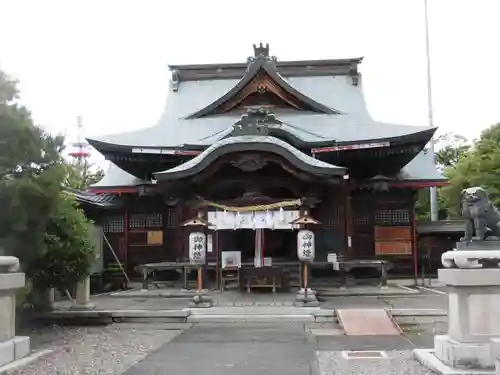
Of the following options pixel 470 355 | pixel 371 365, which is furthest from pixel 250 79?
pixel 470 355

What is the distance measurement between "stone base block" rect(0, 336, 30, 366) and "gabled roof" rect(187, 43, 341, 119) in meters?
13.6

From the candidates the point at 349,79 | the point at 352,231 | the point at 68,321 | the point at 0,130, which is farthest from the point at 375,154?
the point at 0,130

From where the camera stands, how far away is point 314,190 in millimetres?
16625

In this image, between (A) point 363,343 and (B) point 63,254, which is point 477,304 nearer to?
(A) point 363,343

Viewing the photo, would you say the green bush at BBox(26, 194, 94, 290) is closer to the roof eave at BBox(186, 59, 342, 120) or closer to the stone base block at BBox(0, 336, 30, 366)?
the stone base block at BBox(0, 336, 30, 366)

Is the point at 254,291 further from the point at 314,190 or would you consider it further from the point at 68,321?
the point at 68,321

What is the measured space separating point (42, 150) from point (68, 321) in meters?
4.01

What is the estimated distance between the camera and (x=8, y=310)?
7.81 m

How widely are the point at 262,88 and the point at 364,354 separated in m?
13.6

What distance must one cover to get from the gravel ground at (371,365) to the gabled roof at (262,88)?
13.3 metres

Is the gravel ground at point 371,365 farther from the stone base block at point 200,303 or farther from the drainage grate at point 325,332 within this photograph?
the stone base block at point 200,303

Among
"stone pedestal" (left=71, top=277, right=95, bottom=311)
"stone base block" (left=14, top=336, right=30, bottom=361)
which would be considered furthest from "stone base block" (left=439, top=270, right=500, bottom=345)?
"stone pedestal" (left=71, top=277, right=95, bottom=311)

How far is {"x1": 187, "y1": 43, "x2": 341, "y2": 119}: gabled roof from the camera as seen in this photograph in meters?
20.0

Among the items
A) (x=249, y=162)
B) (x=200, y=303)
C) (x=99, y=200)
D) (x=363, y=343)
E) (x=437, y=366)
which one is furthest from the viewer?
(x=99, y=200)
